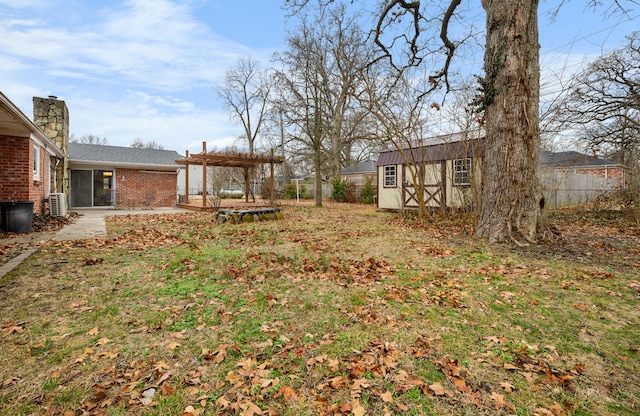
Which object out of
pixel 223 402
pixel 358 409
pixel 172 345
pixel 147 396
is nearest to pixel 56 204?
pixel 172 345

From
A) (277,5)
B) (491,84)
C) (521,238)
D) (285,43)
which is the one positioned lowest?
(521,238)

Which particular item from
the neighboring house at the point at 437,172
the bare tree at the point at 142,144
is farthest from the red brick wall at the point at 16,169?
the bare tree at the point at 142,144

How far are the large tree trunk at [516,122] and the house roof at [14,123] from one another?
9.65 meters

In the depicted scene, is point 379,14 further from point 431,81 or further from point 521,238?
point 521,238

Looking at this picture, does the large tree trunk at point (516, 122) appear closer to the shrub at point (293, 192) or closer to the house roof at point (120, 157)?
the house roof at point (120, 157)

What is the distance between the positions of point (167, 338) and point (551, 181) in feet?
53.0

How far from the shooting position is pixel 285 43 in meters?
19.0

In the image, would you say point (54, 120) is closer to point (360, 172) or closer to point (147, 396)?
point (147, 396)

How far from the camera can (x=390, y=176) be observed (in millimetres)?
15836

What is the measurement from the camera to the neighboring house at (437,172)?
34.7 feet

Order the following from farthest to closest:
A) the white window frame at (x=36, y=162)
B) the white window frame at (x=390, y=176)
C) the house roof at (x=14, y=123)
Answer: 1. the white window frame at (x=390, y=176)
2. the white window frame at (x=36, y=162)
3. the house roof at (x=14, y=123)

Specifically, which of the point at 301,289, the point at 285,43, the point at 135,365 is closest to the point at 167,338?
the point at 135,365

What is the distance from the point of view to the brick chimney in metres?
13.1

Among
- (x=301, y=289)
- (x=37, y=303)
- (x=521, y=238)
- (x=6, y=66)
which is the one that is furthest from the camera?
(x=6, y=66)
